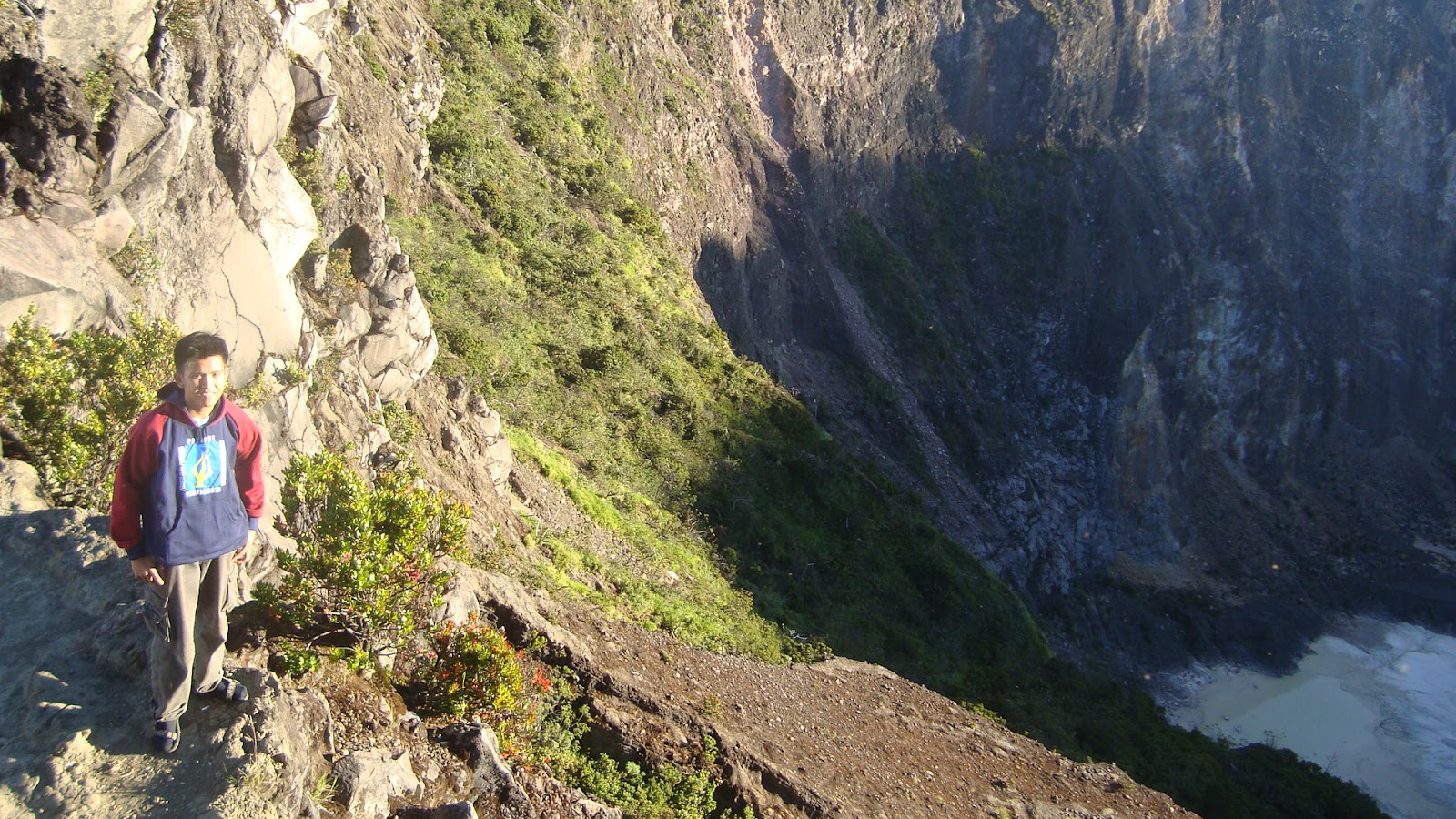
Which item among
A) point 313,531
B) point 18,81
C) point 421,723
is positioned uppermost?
point 18,81

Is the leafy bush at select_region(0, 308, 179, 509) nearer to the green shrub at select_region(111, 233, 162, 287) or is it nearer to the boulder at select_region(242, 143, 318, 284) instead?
the green shrub at select_region(111, 233, 162, 287)

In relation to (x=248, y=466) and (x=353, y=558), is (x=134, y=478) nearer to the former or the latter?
(x=248, y=466)

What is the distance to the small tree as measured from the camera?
5496 millimetres

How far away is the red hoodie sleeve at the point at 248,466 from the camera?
14.8ft

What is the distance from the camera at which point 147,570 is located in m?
4.15

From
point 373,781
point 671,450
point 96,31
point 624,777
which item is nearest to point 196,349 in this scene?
point 373,781

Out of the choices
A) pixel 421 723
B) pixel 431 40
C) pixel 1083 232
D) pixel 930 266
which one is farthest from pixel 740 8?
pixel 421 723

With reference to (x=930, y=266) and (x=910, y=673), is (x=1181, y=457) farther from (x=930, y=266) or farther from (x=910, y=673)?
(x=910, y=673)

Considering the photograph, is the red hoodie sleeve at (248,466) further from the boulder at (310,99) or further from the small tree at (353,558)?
the boulder at (310,99)

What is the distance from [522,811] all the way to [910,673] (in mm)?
10809

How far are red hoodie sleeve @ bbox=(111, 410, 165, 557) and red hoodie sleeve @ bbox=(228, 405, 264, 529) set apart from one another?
385mm

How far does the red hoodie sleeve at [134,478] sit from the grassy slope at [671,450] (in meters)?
7.54

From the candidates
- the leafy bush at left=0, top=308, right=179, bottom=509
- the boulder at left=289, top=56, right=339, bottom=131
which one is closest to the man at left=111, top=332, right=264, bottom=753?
the leafy bush at left=0, top=308, right=179, bottom=509

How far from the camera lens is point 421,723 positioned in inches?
233
